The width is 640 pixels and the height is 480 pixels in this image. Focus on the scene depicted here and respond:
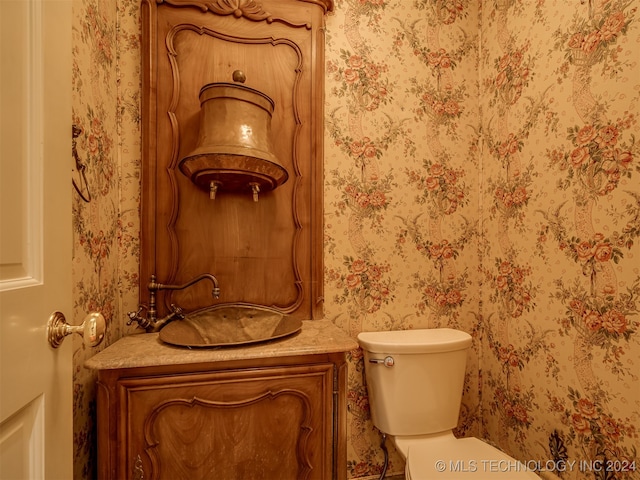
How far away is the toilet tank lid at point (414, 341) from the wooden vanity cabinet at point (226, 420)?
296 mm

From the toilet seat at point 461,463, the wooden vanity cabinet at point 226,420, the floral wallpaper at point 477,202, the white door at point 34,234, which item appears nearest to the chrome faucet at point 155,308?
the floral wallpaper at point 477,202

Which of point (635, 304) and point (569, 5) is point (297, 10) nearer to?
point (569, 5)

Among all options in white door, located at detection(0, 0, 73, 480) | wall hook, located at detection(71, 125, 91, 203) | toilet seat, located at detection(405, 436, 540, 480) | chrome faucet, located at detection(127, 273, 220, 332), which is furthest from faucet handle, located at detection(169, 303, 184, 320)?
toilet seat, located at detection(405, 436, 540, 480)

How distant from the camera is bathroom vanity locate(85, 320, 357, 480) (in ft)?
2.80

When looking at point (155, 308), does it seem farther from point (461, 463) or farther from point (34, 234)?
point (461, 463)

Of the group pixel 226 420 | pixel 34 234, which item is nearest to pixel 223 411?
pixel 226 420

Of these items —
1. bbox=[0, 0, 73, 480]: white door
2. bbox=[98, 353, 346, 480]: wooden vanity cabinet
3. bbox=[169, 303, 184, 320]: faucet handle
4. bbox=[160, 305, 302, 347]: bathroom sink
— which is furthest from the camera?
bbox=[169, 303, 184, 320]: faucet handle

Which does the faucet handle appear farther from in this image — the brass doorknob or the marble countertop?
the brass doorknob

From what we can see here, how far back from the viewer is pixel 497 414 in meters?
1.44

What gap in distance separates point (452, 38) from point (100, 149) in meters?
1.60

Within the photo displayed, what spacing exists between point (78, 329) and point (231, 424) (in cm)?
59

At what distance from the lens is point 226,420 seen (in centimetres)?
92

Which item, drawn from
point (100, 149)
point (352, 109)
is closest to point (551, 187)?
point (352, 109)

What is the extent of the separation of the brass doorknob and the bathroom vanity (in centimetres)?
41
